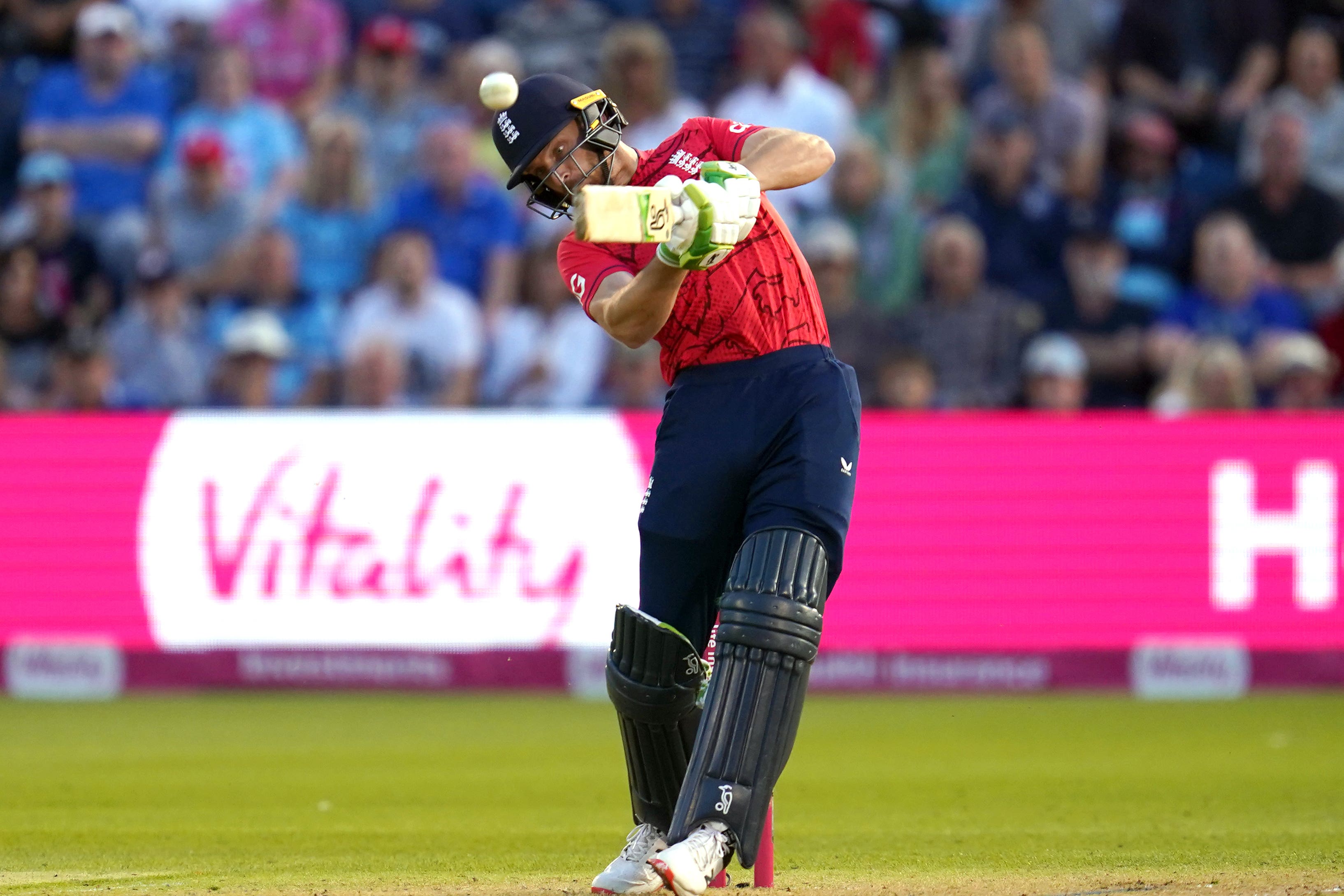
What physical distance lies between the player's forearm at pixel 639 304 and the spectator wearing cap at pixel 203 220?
9.16 metres

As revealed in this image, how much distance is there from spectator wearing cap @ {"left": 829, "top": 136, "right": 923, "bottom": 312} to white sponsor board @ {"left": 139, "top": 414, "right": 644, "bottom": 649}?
8.52ft

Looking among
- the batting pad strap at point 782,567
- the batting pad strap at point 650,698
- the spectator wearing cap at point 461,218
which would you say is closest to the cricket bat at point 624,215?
the batting pad strap at point 782,567

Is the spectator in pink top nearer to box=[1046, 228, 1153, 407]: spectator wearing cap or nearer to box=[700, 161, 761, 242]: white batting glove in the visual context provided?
box=[1046, 228, 1153, 407]: spectator wearing cap

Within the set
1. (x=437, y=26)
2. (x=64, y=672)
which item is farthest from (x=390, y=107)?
(x=64, y=672)

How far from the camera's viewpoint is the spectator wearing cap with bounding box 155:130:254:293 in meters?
13.6

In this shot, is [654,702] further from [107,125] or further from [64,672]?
[107,125]

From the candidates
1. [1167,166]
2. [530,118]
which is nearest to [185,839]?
[530,118]

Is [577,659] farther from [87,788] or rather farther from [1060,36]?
[1060,36]

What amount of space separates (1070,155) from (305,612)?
6.15 metres

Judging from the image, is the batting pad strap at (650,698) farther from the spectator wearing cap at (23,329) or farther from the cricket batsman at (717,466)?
the spectator wearing cap at (23,329)

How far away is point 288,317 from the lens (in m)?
13.3

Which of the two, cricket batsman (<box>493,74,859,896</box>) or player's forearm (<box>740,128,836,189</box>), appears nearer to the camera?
cricket batsman (<box>493,74,859,896</box>)

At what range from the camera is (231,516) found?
11.4 meters

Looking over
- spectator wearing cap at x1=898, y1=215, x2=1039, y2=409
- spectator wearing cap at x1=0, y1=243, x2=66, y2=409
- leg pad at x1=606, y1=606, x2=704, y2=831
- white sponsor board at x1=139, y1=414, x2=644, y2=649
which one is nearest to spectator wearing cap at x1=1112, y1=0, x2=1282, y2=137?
spectator wearing cap at x1=898, y1=215, x2=1039, y2=409
